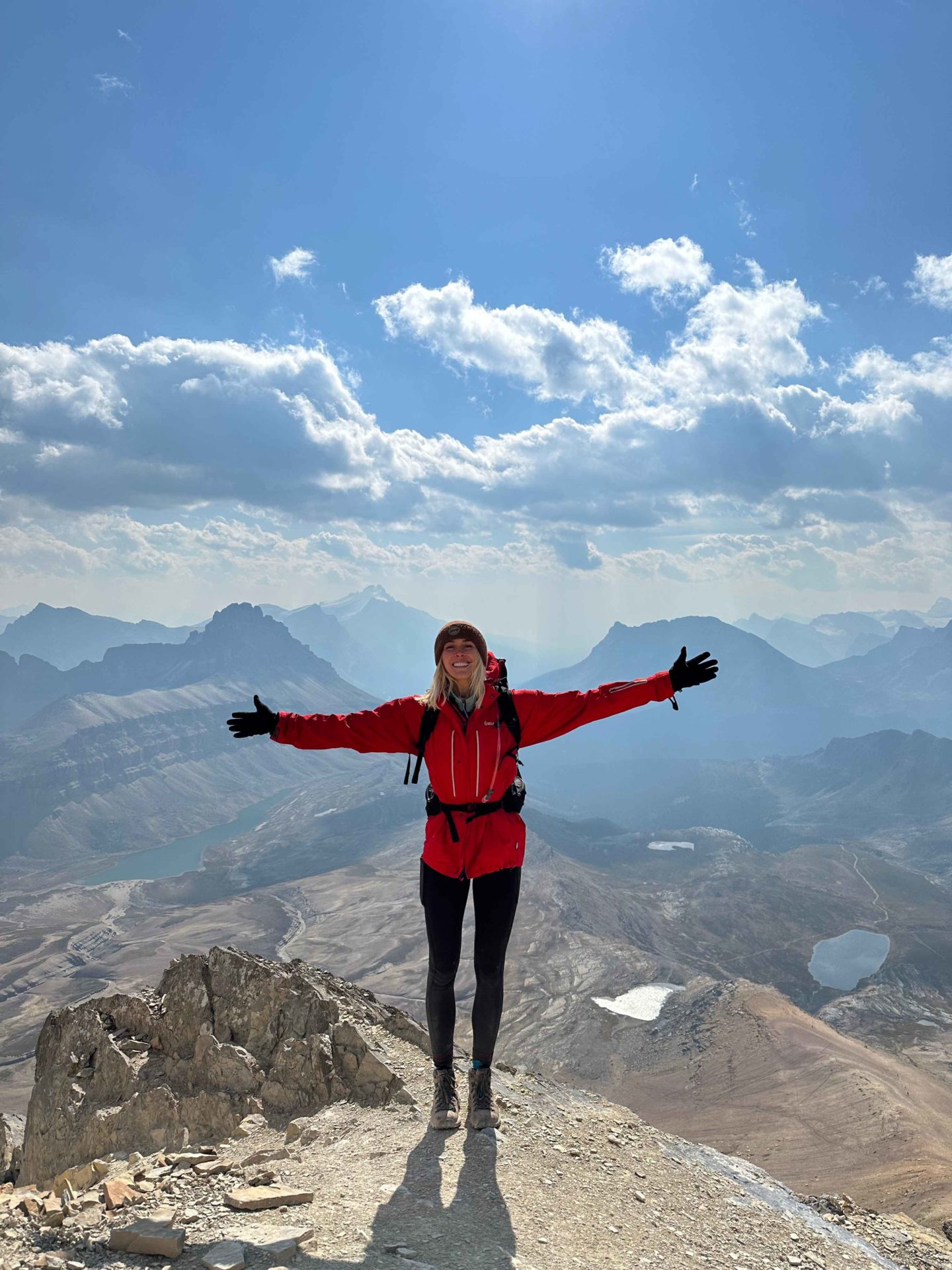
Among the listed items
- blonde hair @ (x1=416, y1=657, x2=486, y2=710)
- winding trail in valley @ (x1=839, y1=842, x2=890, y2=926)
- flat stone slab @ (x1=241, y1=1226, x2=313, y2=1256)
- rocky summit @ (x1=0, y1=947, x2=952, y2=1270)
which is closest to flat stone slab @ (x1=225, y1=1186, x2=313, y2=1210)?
rocky summit @ (x1=0, y1=947, x2=952, y2=1270)

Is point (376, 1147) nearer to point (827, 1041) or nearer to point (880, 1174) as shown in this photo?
point (880, 1174)

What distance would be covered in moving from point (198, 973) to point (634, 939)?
14794 centimetres

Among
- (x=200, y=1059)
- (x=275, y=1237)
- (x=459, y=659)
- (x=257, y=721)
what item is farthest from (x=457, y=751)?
(x=200, y=1059)

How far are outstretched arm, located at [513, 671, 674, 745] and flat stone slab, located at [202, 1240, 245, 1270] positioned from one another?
4.32 meters

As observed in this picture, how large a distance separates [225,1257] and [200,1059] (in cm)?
695

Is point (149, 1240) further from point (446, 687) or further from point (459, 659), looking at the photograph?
point (459, 659)

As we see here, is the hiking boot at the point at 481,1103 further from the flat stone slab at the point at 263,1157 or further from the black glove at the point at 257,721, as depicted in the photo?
the black glove at the point at 257,721

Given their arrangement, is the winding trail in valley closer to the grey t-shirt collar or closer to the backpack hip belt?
the backpack hip belt

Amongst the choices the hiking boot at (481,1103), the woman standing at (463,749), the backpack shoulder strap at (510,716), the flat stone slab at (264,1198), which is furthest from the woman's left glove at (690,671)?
the flat stone slab at (264,1198)

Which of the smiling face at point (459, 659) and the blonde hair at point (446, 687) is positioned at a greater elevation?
the smiling face at point (459, 659)

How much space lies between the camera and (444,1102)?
7.61m

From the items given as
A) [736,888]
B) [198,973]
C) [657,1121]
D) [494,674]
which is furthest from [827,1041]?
[736,888]

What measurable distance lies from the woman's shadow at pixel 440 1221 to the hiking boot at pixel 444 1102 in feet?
0.95

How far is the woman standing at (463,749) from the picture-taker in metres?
6.63
